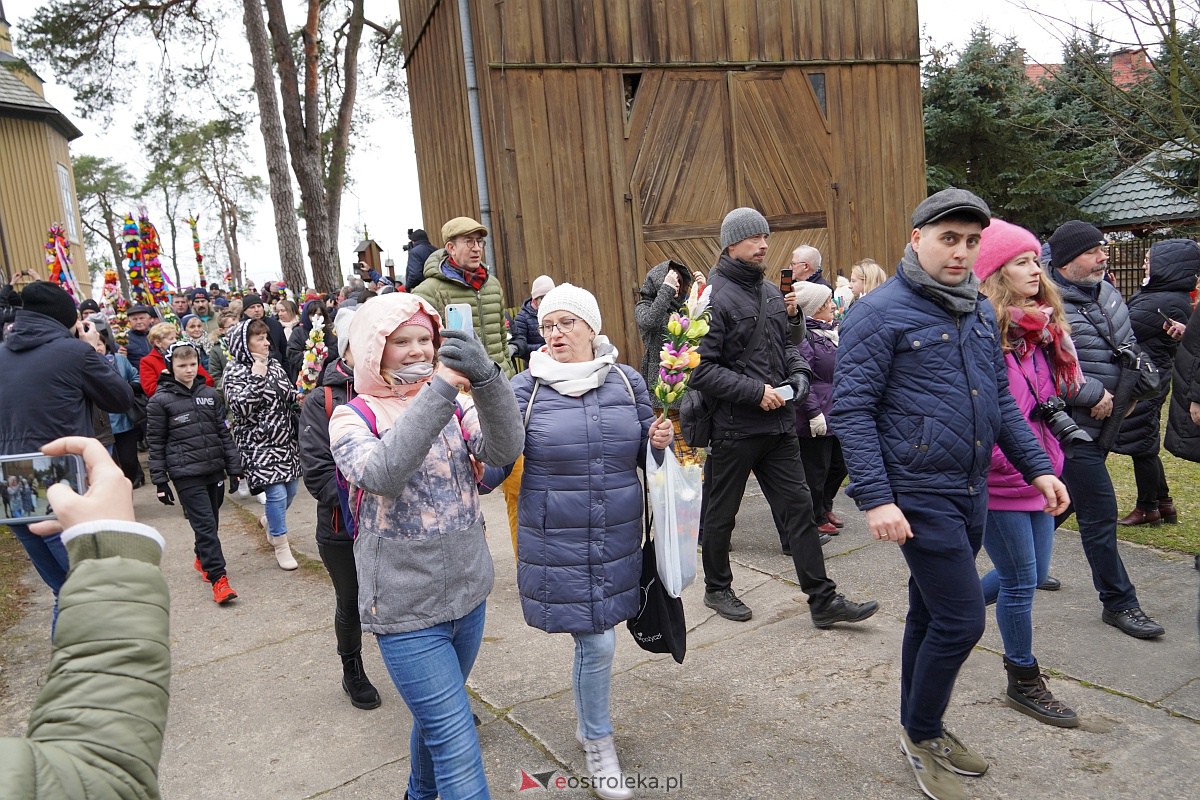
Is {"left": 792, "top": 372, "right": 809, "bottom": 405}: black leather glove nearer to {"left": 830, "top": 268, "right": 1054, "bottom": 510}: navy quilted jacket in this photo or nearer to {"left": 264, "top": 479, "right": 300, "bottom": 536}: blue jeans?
{"left": 830, "top": 268, "right": 1054, "bottom": 510}: navy quilted jacket

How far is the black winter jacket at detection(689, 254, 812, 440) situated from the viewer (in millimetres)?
4617

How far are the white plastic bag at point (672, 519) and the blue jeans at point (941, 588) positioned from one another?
744 millimetres

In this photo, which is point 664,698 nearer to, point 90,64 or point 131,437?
point 131,437

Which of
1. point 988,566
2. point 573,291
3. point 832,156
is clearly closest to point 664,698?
point 573,291

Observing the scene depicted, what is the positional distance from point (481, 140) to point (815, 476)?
17.7 ft

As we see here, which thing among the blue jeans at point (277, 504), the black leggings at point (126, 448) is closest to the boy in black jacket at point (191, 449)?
the blue jeans at point (277, 504)

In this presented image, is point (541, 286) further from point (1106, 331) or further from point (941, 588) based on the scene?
point (941, 588)

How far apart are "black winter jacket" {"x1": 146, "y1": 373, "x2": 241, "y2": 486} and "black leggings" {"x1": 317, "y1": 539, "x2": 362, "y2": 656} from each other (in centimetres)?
231

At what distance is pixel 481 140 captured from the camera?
938cm

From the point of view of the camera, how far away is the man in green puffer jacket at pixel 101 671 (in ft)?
4.04

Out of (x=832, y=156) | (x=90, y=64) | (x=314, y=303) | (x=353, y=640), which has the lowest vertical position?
(x=353, y=640)

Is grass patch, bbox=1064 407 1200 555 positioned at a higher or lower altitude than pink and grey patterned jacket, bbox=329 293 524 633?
lower

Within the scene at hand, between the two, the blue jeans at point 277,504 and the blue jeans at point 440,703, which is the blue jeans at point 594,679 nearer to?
the blue jeans at point 440,703

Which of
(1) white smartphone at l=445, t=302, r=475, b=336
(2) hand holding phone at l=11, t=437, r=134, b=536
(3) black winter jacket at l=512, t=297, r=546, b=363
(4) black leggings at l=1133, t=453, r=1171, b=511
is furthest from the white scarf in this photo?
(3) black winter jacket at l=512, t=297, r=546, b=363
